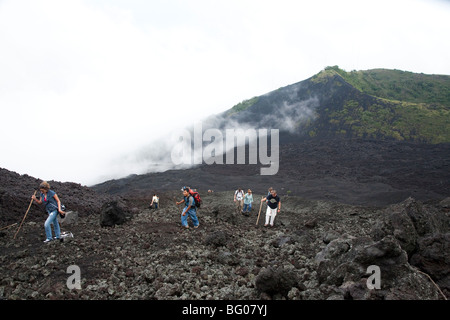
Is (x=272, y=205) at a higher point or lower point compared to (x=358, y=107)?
lower

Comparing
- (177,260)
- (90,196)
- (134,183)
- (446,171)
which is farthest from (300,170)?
(177,260)

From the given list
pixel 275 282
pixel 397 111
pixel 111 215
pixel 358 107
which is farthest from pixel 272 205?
pixel 397 111

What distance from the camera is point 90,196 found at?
17.3 m

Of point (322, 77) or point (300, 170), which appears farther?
point (322, 77)

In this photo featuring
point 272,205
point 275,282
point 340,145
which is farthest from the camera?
point 340,145

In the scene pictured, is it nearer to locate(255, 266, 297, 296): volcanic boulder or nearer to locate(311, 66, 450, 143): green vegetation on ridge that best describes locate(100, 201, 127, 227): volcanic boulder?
locate(255, 266, 297, 296): volcanic boulder

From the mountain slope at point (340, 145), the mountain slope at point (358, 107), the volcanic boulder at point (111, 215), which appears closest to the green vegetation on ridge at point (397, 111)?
the mountain slope at point (358, 107)

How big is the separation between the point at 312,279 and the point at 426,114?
5143 centimetres

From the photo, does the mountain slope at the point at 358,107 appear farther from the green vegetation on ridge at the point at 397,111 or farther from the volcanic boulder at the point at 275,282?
the volcanic boulder at the point at 275,282

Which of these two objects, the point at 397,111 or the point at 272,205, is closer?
the point at 272,205

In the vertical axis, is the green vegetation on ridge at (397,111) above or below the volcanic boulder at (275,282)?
above

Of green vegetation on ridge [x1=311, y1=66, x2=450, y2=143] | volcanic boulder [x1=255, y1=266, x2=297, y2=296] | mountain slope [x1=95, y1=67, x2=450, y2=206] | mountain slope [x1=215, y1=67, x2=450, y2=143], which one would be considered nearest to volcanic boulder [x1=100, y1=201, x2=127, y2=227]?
volcanic boulder [x1=255, y1=266, x2=297, y2=296]

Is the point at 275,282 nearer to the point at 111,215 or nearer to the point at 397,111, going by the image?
the point at 111,215
